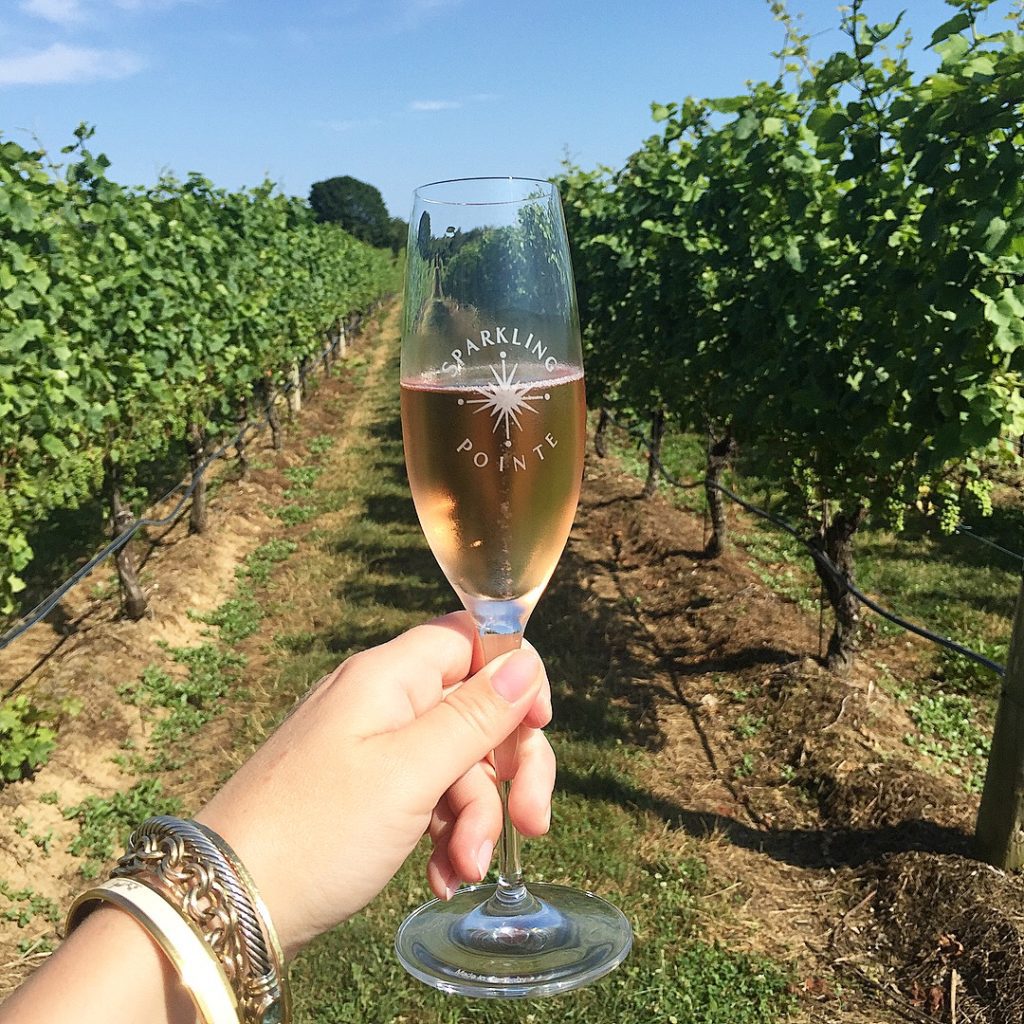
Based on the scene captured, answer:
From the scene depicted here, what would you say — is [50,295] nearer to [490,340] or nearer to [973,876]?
[490,340]

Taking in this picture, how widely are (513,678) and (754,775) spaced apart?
4.24 metres

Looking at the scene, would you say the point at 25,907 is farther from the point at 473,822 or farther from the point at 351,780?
the point at 351,780

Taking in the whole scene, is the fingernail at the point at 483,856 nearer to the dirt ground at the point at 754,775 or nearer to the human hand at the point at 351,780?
the human hand at the point at 351,780

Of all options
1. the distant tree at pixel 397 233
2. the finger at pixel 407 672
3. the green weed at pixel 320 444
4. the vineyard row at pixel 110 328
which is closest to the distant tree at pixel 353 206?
the distant tree at pixel 397 233

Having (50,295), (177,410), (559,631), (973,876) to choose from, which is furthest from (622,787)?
(177,410)

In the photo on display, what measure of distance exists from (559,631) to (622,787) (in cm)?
220

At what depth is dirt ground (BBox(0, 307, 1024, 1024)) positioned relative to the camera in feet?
12.1

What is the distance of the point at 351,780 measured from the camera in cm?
125

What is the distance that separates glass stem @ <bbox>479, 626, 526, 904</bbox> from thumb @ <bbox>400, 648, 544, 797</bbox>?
0.09ft

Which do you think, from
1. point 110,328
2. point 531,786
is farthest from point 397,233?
point 531,786

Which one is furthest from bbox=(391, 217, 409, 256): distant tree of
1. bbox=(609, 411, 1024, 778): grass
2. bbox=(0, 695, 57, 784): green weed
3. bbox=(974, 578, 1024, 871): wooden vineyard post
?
bbox=(974, 578, 1024, 871): wooden vineyard post

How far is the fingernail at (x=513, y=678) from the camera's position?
1.31 meters

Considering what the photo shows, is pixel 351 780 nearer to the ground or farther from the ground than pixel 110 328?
nearer to the ground

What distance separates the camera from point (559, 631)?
23.3 feet
